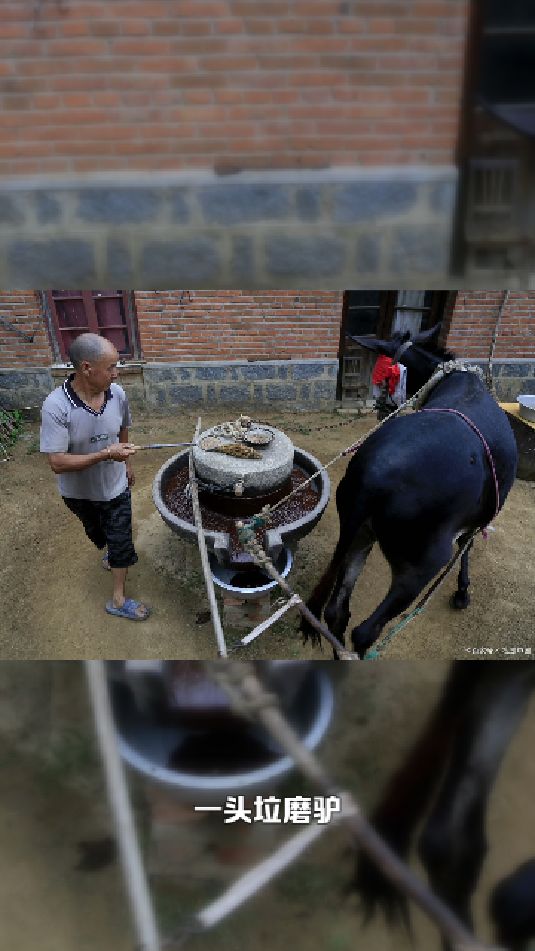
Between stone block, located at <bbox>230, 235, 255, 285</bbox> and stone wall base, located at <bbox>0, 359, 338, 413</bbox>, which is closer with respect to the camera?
stone block, located at <bbox>230, 235, 255, 285</bbox>

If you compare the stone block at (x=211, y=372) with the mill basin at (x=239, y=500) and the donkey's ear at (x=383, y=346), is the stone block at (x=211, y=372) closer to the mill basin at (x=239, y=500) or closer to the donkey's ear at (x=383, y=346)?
the mill basin at (x=239, y=500)

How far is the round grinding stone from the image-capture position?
385 cm

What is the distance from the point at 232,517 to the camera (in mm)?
4113

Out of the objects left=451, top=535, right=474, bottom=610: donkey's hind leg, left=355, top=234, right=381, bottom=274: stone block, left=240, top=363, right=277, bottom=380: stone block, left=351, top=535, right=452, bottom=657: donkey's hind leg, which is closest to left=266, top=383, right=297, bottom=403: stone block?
left=240, top=363, right=277, bottom=380: stone block

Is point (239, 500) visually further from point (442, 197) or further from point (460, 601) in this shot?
point (442, 197)

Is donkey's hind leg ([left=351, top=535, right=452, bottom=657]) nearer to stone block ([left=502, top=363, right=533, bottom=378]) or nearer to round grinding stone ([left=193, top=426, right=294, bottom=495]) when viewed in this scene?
round grinding stone ([left=193, top=426, right=294, bottom=495])

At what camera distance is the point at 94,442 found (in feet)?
10.9

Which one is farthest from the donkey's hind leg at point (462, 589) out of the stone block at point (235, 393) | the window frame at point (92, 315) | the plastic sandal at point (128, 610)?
the window frame at point (92, 315)

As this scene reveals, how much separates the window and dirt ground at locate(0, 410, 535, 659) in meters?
1.80

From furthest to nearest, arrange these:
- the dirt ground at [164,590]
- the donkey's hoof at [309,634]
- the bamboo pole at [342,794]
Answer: the dirt ground at [164,590], the donkey's hoof at [309,634], the bamboo pole at [342,794]

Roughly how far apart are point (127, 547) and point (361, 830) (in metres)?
2.96

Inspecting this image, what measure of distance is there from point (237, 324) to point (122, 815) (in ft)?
19.0

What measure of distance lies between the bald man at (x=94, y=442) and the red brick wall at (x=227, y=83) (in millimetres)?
1107

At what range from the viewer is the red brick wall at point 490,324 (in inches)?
248
